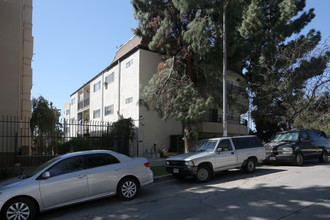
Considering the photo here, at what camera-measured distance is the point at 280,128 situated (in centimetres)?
2928

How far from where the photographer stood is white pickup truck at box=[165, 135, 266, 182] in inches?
361

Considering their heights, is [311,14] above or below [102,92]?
above

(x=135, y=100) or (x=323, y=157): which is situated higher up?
(x=135, y=100)

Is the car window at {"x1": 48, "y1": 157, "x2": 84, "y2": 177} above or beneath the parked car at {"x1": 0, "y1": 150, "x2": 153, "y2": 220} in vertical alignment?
above

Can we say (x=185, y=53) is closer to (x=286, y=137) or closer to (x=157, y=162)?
(x=157, y=162)

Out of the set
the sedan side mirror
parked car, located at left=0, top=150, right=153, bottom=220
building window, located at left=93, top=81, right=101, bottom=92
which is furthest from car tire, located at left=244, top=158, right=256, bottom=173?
building window, located at left=93, top=81, right=101, bottom=92

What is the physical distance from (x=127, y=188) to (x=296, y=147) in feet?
30.3

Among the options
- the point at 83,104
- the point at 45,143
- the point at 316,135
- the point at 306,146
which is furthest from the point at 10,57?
the point at 83,104

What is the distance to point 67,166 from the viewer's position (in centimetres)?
653

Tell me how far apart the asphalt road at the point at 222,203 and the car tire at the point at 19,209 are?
438mm

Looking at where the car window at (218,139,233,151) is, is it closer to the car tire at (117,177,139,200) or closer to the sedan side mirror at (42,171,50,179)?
the car tire at (117,177,139,200)

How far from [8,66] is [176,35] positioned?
10286mm

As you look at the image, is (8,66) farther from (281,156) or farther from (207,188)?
(281,156)

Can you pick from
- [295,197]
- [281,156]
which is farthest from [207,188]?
[281,156]
